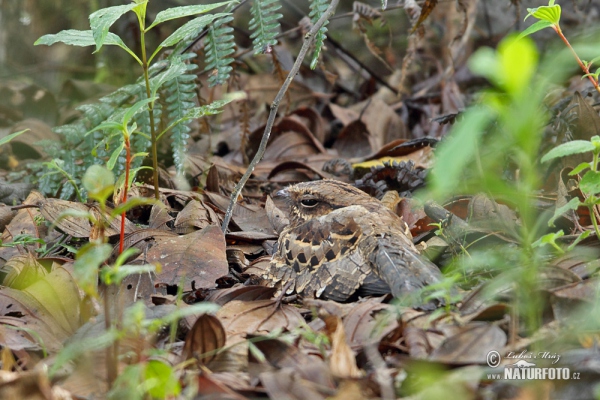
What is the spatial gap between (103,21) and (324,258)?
1.49 m

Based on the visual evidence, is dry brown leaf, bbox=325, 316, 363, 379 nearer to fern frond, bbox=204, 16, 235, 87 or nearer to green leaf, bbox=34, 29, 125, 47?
green leaf, bbox=34, 29, 125, 47

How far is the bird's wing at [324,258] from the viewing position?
318cm

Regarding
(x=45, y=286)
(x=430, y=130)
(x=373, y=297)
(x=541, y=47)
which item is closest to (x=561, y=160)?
(x=373, y=297)

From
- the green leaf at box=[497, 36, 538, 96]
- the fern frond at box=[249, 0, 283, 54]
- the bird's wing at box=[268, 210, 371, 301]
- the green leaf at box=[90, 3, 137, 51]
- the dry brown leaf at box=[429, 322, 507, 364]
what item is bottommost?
the bird's wing at box=[268, 210, 371, 301]

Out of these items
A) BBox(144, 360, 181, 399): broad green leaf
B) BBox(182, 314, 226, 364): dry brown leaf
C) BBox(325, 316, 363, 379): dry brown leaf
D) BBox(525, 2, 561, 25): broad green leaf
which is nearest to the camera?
BBox(144, 360, 181, 399): broad green leaf

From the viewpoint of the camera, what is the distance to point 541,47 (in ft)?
23.6

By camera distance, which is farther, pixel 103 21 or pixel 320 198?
pixel 320 198

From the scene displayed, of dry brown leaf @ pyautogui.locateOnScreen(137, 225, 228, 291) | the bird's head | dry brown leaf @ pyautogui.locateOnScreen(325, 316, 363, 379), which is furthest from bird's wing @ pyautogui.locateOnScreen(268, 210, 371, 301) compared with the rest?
dry brown leaf @ pyautogui.locateOnScreen(325, 316, 363, 379)

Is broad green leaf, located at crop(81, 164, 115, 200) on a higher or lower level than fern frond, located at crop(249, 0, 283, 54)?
lower

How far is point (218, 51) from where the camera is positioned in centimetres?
417

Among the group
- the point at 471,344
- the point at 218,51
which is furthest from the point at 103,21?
the point at 471,344

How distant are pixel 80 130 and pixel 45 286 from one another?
6.19 feet

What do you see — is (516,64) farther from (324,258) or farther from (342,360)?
(324,258)

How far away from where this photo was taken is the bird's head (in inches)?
149
